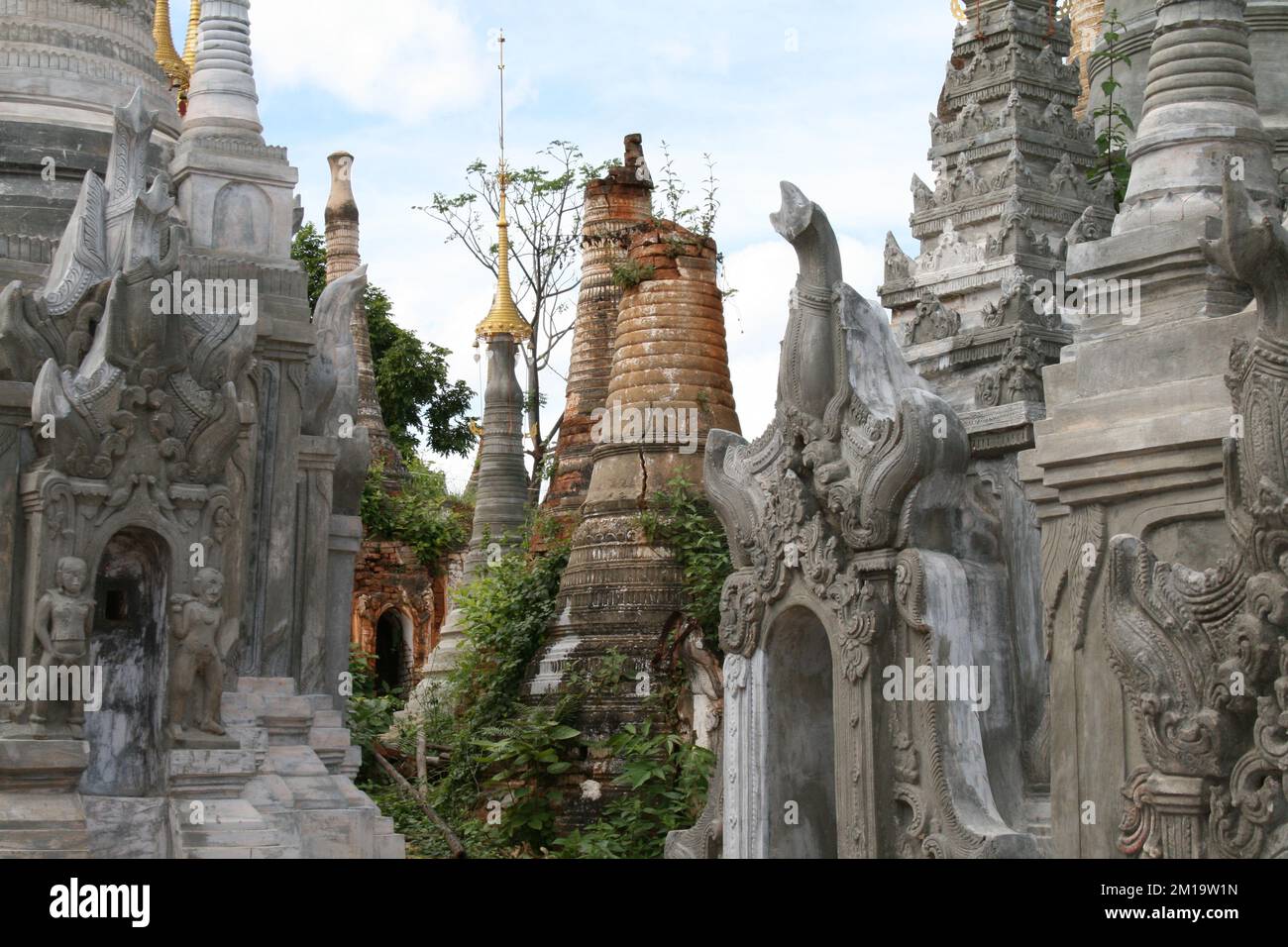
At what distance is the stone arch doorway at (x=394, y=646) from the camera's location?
3019 cm

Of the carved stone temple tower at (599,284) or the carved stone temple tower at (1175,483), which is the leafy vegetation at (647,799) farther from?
the carved stone temple tower at (1175,483)

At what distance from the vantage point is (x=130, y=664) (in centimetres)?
976

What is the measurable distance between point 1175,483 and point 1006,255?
3.31 m

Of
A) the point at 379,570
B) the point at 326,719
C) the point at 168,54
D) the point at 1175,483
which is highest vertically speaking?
the point at 168,54

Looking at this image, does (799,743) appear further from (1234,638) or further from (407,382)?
(407,382)

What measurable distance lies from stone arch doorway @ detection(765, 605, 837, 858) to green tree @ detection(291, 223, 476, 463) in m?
26.4

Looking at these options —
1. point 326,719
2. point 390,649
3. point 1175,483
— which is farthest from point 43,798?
point 390,649

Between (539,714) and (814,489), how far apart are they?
628 centimetres

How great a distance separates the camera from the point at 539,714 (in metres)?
16.1

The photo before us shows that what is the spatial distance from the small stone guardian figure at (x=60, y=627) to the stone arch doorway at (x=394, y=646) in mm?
20472

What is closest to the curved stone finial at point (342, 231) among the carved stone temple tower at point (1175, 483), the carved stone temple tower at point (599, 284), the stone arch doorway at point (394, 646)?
the stone arch doorway at point (394, 646)
